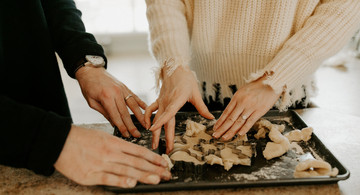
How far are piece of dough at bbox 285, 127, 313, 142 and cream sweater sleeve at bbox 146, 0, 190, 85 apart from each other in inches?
18.7

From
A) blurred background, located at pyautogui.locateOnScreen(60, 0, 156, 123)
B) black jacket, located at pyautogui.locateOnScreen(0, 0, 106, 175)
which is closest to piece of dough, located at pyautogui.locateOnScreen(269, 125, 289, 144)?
black jacket, located at pyautogui.locateOnScreen(0, 0, 106, 175)

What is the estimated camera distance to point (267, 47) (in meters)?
1.22

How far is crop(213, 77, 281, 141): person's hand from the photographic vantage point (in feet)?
3.57

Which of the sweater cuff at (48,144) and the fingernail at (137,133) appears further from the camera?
the fingernail at (137,133)

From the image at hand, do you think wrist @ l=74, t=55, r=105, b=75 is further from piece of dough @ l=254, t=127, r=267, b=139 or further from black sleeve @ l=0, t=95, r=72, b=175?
piece of dough @ l=254, t=127, r=267, b=139

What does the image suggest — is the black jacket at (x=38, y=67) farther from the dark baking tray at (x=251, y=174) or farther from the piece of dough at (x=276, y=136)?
the piece of dough at (x=276, y=136)

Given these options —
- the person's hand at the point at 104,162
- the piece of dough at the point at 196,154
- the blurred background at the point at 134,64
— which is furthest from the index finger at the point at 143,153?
the blurred background at the point at 134,64

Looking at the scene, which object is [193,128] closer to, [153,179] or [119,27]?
[153,179]

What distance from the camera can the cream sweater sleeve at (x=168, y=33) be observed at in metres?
1.23

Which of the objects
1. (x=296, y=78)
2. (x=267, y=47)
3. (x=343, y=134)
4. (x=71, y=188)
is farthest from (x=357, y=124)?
(x=71, y=188)

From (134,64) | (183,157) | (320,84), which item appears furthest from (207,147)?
(134,64)

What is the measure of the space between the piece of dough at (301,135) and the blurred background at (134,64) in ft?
3.49

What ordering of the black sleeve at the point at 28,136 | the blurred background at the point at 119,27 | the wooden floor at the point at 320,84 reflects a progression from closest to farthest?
the black sleeve at the point at 28,136 → the wooden floor at the point at 320,84 → the blurred background at the point at 119,27

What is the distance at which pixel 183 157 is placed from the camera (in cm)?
97
